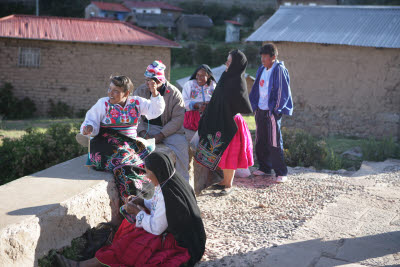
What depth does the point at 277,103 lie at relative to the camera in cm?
566

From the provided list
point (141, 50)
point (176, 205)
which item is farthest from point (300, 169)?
point (141, 50)

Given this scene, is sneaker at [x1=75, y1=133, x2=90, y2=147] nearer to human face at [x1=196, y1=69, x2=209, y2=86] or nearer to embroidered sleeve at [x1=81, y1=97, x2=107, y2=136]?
embroidered sleeve at [x1=81, y1=97, x2=107, y2=136]

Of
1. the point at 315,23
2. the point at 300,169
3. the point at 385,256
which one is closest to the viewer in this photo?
the point at 385,256

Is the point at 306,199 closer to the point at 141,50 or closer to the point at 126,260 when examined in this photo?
the point at 126,260

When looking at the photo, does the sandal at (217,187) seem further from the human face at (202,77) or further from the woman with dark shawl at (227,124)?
the human face at (202,77)

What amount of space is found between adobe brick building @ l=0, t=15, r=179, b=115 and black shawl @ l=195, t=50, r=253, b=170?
1158 centimetres

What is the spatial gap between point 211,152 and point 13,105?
12936 mm

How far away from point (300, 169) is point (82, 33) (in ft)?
40.3

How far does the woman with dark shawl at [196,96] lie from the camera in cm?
570

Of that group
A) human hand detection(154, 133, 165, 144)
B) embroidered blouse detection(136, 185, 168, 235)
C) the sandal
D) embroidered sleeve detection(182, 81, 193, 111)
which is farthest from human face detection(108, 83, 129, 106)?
the sandal

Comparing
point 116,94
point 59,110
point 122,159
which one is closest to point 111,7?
point 59,110

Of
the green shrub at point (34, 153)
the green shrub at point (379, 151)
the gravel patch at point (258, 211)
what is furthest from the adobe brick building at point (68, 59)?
the gravel patch at point (258, 211)

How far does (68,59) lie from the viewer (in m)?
16.3

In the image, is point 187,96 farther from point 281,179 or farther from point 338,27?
point 338,27
